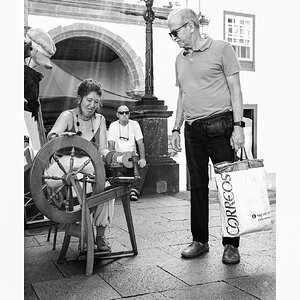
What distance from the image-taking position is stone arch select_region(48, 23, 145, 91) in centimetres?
700

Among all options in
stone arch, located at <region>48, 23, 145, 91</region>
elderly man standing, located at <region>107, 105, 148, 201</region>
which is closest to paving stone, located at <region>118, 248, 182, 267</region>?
elderly man standing, located at <region>107, 105, 148, 201</region>

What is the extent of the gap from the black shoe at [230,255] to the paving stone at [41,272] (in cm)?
70

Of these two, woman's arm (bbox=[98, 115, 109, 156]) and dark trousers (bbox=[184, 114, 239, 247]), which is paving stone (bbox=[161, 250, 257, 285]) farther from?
woman's arm (bbox=[98, 115, 109, 156])

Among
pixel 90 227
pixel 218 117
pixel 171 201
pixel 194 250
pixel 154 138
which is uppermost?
pixel 218 117

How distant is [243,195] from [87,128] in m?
0.77

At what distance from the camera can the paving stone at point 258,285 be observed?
184cm

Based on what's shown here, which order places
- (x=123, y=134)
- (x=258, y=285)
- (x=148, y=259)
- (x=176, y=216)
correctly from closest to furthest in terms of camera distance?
(x=258, y=285) < (x=148, y=259) < (x=176, y=216) < (x=123, y=134)

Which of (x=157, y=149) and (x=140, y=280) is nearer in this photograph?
(x=140, y=280)

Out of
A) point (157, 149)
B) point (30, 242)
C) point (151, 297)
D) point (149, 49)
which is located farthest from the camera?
point (157, 149)

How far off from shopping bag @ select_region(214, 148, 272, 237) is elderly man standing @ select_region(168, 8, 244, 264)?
0.56 feet

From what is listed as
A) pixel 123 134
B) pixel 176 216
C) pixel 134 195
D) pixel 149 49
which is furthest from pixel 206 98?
pixel 149 49

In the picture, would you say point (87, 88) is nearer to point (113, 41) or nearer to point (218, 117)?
point (218, 117)

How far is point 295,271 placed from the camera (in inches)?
54.1

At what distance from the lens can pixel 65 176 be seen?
2.11 meters
